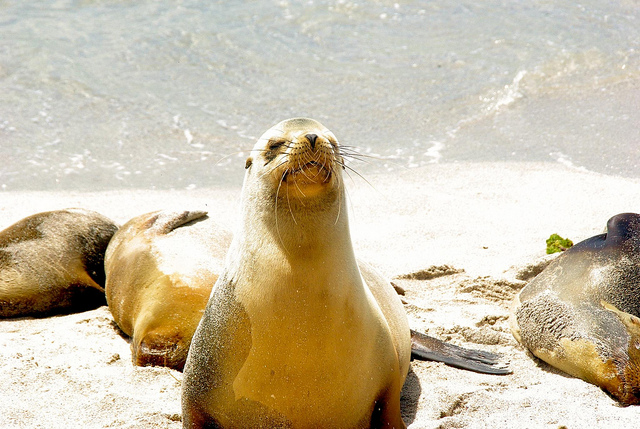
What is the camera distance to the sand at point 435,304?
341 centimetres

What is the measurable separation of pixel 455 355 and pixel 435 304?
0.86 m

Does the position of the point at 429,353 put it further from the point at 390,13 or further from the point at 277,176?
the point at 390,13

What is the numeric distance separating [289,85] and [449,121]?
8.86ft

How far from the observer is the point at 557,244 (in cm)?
540

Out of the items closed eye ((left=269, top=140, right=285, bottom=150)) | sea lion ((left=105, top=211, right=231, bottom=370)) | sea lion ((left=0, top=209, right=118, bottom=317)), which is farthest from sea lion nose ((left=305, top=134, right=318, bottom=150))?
sea lion ((left=0, top=209, right=118, bottom=317))

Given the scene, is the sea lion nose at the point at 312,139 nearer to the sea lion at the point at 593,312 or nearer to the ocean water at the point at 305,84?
the sea lion at the point at 593,312

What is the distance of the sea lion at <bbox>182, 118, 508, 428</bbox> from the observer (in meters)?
2.77

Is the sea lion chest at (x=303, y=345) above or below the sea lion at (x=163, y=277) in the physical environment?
above

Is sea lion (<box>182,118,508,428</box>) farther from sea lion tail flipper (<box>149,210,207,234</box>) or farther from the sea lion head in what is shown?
sea lion tail flipper (<box>149,210,207,234</box>)

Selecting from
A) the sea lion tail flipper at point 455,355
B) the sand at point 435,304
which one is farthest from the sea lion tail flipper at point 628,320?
the sea lion tail flipper at point 455,355

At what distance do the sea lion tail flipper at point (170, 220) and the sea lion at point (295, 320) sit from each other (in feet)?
6.75

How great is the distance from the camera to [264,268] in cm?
284

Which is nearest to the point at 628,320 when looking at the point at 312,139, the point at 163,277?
the point at 312,139

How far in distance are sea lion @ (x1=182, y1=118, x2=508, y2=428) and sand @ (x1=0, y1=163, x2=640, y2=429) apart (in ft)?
1.83
